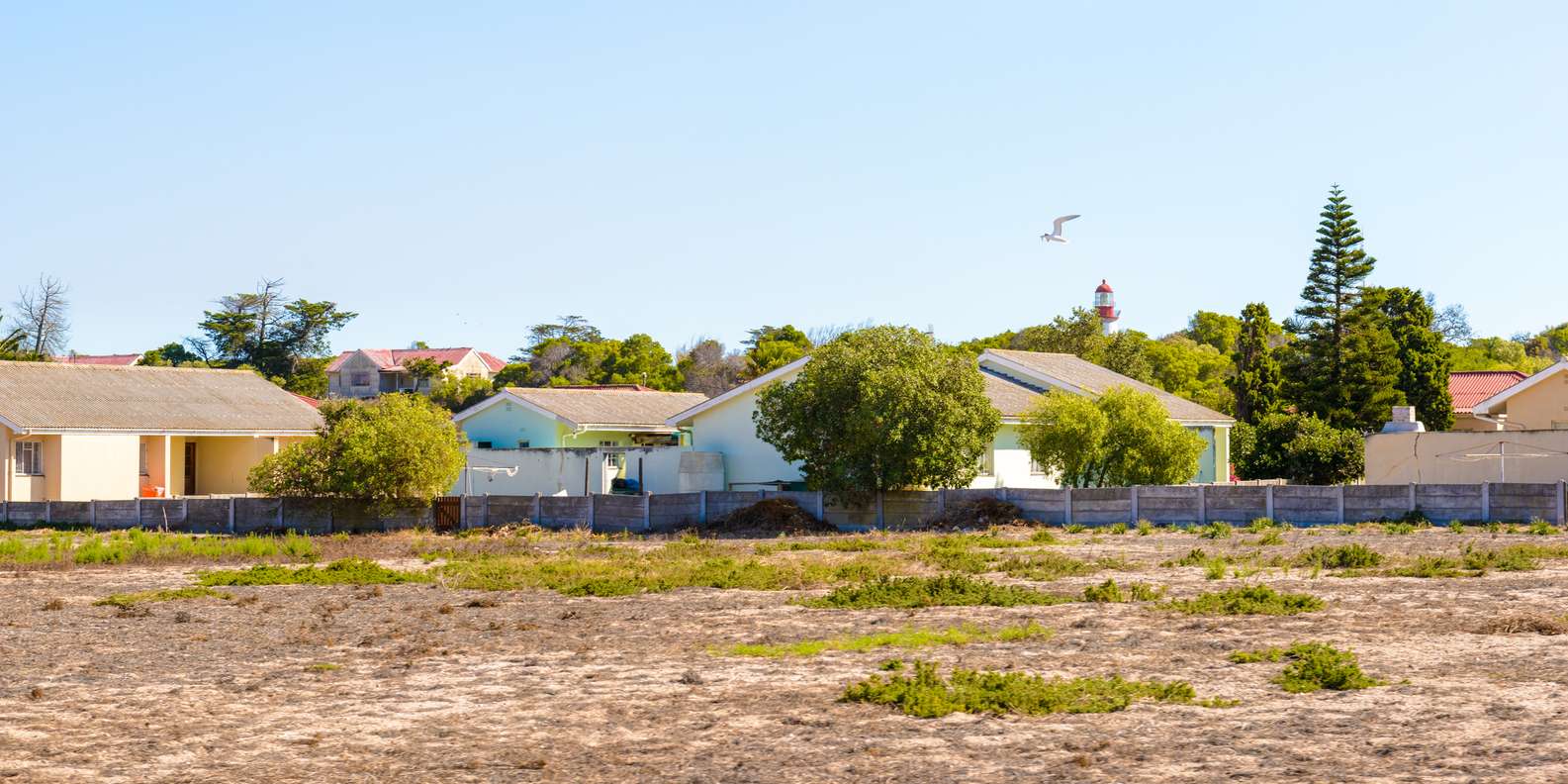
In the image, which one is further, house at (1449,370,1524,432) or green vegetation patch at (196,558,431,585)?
house at (1449,370,1524,432)

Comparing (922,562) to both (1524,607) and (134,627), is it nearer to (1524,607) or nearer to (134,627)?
(1524,607)

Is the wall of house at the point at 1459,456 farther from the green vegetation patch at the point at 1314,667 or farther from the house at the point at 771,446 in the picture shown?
the green vegetation patch at the point at 1314,667

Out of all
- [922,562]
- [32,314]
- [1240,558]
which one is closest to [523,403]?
[922,562]

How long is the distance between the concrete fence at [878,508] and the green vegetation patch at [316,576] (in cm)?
1029

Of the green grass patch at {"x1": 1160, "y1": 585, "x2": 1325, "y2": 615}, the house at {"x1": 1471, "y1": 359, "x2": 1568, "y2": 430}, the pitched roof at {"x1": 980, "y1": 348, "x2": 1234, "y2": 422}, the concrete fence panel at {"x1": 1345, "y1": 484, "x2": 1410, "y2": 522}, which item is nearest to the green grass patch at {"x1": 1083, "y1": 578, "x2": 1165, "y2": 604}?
the green grass patch at {"x1": 1160, "y1": 585, "x2": 1325, "y2": 615}

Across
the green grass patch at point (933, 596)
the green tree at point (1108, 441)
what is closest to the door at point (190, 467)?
the green tree at point (1108, 441)

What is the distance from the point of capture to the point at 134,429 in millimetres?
48688

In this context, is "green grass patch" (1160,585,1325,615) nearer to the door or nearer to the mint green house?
the mint green house

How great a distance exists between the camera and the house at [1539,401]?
4538 cm

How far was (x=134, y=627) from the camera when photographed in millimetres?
18250

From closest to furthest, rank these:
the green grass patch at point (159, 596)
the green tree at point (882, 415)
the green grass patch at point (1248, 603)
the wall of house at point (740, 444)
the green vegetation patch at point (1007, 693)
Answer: the green vegetation patch at point (1007, 693) → the green grass patch at point (1248, 603) → the green grass patch at point (159, 596) → the green tree at point (882, 415) → the wall of house at point (740, 444)

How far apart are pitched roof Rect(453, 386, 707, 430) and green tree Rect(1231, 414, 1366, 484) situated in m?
19.8

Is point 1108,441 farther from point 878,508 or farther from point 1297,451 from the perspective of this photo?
point 1297,451

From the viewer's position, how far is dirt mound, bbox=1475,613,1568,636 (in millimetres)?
15742
